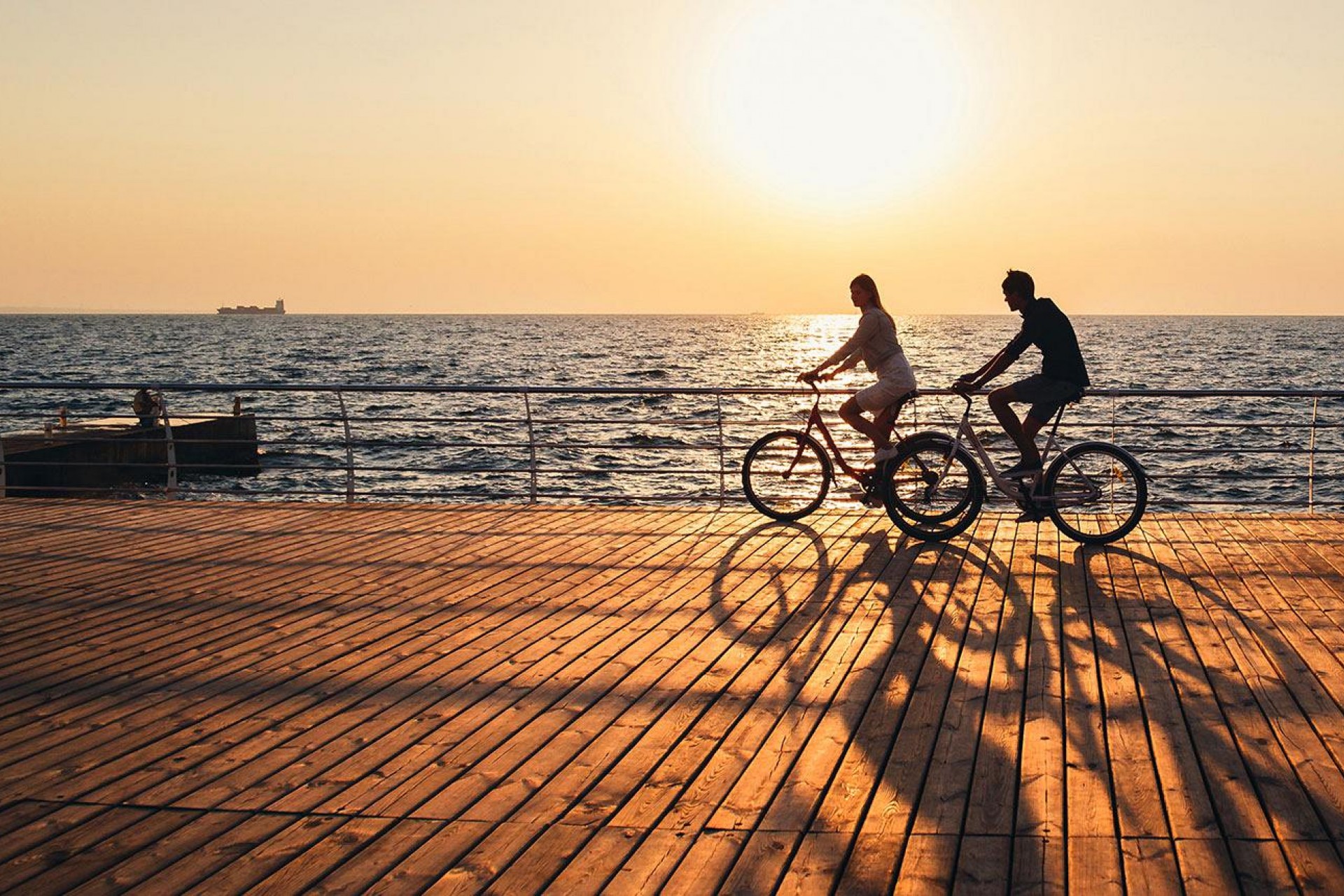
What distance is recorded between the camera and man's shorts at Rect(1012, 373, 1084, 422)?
812 centimetres

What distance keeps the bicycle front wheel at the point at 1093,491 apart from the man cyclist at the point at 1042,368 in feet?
0.88

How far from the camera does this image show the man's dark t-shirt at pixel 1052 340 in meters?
8.02

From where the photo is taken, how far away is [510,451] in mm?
31453

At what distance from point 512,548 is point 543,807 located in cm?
477

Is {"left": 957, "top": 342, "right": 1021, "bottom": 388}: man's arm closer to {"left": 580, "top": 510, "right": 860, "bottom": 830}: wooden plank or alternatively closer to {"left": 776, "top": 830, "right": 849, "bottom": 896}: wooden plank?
{"left": 580, "top": 510, "right": 860, "bottom": 830}: wooden plank

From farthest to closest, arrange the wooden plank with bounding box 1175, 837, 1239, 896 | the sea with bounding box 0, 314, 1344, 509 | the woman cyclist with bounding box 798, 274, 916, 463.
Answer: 1. the sea with bounding box 0, 314, 1344, 509
2. the woman cyclist with bounding box 798, 274, 916, 463
3. the wooden plank with bounding box 1175, 837, 1239, 896

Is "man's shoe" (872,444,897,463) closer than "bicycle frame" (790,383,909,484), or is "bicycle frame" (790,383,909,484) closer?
"man's shoe" (872,444,897,463)

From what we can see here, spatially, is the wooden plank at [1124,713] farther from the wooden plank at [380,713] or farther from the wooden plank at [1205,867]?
the wooden plank at [380,713]

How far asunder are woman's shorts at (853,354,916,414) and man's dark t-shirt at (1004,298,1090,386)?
85 cm

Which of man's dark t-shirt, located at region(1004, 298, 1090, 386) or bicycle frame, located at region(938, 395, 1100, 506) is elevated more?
man's dark t-shirt, located at region(1004, 298, 1090, 386)

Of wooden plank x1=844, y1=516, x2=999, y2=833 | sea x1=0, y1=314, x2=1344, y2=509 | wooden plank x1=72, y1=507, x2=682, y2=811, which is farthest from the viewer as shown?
sea x1=0, y1=314, x2=1344, y2=509

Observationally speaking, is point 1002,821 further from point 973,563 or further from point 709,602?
point 973,563

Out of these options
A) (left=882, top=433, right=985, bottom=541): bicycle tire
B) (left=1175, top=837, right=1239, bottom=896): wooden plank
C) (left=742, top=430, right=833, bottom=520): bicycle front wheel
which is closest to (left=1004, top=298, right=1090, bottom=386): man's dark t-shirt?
(left=882, top=433, right=985, bottom=541): bicycle tire

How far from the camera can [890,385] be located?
28.8 ft
